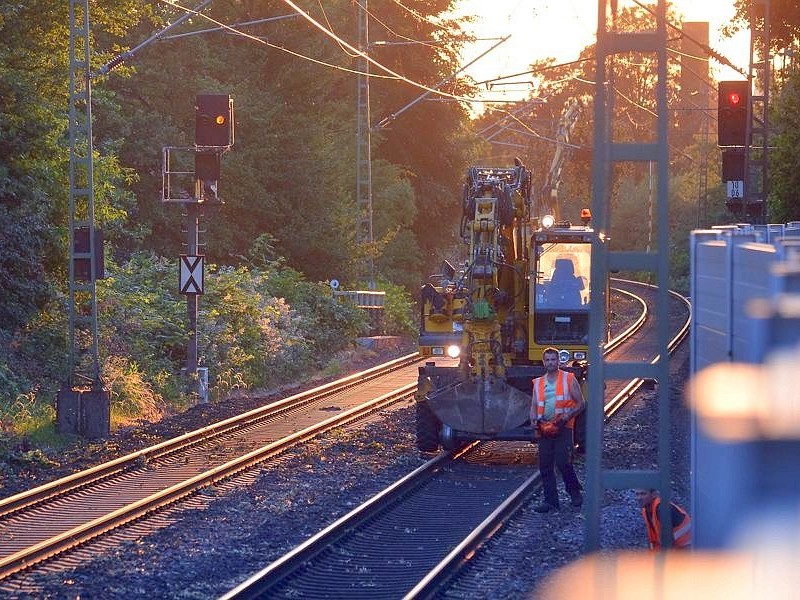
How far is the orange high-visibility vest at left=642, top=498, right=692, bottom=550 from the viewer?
394 inches

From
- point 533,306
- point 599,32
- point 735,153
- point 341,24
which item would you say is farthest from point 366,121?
point 599,32

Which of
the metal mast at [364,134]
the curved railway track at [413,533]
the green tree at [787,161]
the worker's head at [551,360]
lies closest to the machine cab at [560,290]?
the curved railway track at [413,533]

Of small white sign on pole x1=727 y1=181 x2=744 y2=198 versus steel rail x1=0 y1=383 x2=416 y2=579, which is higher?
small white sign on pole x1=727 y1=181 x2=744 y2=198

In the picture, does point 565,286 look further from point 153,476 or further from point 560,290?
point 153,476

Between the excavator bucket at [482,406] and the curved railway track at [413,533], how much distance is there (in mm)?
685

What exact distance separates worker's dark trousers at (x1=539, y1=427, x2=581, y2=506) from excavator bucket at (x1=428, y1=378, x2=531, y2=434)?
2.61 m

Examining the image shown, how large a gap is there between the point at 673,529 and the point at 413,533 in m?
3.95

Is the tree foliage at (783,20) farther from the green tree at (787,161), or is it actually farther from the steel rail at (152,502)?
the steel rail at (152,502)

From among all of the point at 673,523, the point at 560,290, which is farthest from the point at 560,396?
the point at 560,290

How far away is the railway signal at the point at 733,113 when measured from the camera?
26842 millimetres

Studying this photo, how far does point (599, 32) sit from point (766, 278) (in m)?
2.62

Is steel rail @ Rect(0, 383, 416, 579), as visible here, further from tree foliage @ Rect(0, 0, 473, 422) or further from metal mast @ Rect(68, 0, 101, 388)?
tree foliage @ Rect(0, 0, 473, 422)

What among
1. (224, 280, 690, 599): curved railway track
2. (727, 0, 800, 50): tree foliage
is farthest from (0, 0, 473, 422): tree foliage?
(727, 0, 800, 50): tree foliage

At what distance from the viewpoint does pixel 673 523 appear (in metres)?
10.4
